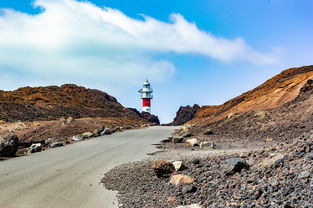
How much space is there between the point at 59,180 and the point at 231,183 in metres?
6.75

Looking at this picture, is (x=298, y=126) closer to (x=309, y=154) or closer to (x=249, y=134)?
(x=249, y=134)

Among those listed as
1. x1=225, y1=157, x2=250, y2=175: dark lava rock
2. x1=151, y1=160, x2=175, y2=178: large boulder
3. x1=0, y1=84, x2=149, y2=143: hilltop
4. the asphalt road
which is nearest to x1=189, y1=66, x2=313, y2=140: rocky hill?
the asphalt road

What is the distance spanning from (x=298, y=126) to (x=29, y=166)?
17978mm

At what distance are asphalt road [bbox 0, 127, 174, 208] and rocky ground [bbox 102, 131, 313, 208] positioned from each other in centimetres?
79

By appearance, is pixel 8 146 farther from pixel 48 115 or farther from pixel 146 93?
pixel 146 93

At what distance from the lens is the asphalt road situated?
31.4 feet

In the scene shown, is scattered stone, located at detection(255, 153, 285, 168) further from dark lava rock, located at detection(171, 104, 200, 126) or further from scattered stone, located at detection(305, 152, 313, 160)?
dark lava rock, located at detection(171, 104, 200, 126)

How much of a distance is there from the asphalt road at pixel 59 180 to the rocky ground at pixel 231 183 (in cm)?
79

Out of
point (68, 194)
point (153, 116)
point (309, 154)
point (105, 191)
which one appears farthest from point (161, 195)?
point (153, 116)

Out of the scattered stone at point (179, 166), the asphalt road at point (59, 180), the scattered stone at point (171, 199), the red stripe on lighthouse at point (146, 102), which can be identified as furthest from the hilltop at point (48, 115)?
the scattered stone at point (171, 199)

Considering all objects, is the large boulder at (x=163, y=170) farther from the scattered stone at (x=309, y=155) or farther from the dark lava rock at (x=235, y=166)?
the scattered stone at (x=309, y=155)

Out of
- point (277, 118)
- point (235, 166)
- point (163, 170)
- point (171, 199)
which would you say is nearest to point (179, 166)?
point (163, 170)

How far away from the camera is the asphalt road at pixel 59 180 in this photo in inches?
377

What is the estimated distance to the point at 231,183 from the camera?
8594 millimetres
